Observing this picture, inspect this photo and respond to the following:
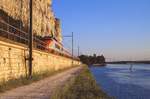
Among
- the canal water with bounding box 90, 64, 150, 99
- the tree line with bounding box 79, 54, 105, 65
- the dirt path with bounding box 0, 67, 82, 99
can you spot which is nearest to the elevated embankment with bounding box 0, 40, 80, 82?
the dirt path with bounding box 0, 67, 82, 99

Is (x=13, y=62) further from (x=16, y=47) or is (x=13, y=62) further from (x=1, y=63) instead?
(x=1, y=63)

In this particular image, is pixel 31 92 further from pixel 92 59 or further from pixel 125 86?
pixel 92 59

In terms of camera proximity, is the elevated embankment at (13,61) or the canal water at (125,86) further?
the canal water at (125,86)

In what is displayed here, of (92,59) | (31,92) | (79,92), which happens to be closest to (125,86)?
(79,92)

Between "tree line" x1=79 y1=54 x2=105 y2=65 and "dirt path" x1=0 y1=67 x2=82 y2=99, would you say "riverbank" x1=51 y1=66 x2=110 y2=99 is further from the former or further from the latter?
→ "tree line" x1=79 y1=54 x2=105 y2=65

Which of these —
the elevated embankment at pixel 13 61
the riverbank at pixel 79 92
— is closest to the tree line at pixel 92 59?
the elevated embankment at pixel 13 61

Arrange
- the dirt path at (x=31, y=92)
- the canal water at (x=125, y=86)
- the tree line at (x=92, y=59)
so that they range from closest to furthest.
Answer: the dirt path at (x=31, y=92)
the canal water at (x=125, y=86)
the tree line at (x=92, y=59)

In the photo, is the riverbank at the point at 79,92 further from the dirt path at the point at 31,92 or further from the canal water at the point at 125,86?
the canal water at the point at 125,86

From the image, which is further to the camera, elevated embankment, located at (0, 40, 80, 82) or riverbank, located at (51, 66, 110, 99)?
elevated embankment, located at (0, 40, 80, 82)

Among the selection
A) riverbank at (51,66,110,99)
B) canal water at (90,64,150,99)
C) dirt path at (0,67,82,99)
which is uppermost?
dirt path at (0,67,82,99)

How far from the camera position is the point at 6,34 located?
22797 millimetres

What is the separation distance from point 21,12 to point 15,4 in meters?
3.34

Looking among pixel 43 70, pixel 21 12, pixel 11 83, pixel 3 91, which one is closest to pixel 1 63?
pixel 11 83

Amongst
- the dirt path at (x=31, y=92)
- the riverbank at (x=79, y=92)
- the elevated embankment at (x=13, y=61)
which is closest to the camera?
the dirt path at (x=31, y=92)
